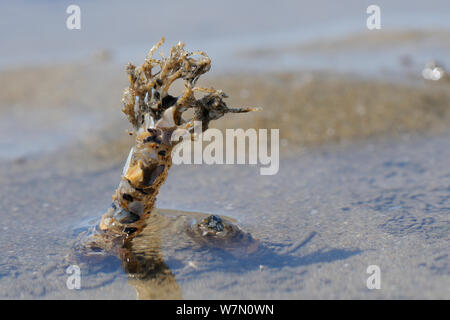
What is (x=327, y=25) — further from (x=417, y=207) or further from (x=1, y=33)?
(x=417, y=207)

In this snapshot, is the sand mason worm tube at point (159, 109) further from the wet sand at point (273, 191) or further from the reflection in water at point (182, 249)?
the wet sand at point (273, 191)

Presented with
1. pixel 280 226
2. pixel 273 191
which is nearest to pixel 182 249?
pixel 280 226

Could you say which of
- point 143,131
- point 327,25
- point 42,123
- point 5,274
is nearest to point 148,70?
point 143,131

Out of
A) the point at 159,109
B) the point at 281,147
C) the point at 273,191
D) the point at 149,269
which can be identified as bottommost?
the point at 149,269

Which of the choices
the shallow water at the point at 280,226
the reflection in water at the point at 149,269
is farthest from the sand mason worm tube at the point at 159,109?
the shallow water at the point at 280,226

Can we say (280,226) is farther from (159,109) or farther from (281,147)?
(281,147)

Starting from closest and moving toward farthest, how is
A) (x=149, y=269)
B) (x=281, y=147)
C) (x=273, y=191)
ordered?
(x=149, y=269) → (x=273, y=191) → (x=281, y=147)
